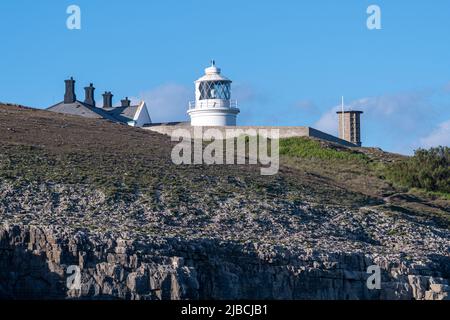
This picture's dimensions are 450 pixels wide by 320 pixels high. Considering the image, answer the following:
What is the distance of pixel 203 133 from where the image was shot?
5753cm

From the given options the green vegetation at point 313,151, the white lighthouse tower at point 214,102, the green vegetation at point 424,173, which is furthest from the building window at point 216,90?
the green vegetation at point 424,173

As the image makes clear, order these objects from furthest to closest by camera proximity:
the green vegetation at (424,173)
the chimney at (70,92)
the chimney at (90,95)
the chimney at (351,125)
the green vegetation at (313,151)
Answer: the chimney at (90,95)
the chimney at (70,92)
the chimney at (351,125)
the green vegetation at (313,151)
the green vegetation at (424,173)

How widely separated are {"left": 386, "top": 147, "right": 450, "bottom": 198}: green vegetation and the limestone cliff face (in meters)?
15.6

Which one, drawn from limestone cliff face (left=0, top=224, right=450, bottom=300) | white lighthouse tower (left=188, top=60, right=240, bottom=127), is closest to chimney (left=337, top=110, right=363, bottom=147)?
white lighthouse tower (left=188, top=60, right=240, bottom=127)

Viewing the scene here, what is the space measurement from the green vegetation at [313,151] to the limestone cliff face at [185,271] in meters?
19.5

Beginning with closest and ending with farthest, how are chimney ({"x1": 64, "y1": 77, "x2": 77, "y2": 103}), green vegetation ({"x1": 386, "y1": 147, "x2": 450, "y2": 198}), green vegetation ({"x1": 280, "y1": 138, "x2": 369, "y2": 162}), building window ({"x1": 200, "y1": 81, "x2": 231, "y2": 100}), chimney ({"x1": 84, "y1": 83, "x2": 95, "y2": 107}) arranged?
green vegetation ({"x1": 386, "y1": 147, "x2": 450, "y2": 198})
green vegetation ({"x1": 280, "y1": 138, "x2": 369, "y2": 162})
building window ({"x1": 200, "y1": 81, "x2": 231, "y2": 100})
chimney ({"x1": 64, "y1": 77, "x2": 77, "y2": 103})
chimney ({"x1": 84, "y1": 83, "x2": 95, "y2": 107})

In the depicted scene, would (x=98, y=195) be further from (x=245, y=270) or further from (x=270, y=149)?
(x=270, y=149)

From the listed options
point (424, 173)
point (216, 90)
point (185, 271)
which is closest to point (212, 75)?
point (216, 90)

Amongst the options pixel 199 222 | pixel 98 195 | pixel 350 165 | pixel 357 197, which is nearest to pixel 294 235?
pixel 199 222

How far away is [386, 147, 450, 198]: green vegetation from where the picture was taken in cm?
5184

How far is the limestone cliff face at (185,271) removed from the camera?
3081 cm

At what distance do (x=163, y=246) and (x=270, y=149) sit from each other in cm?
2365

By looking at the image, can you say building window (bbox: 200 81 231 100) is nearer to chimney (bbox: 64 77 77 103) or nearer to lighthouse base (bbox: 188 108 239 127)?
lighthouse base (bbox: 188 108 239 127)

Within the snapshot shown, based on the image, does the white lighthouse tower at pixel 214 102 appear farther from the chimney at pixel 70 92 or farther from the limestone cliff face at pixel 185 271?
the limestone cliff face at pixel 185 271
